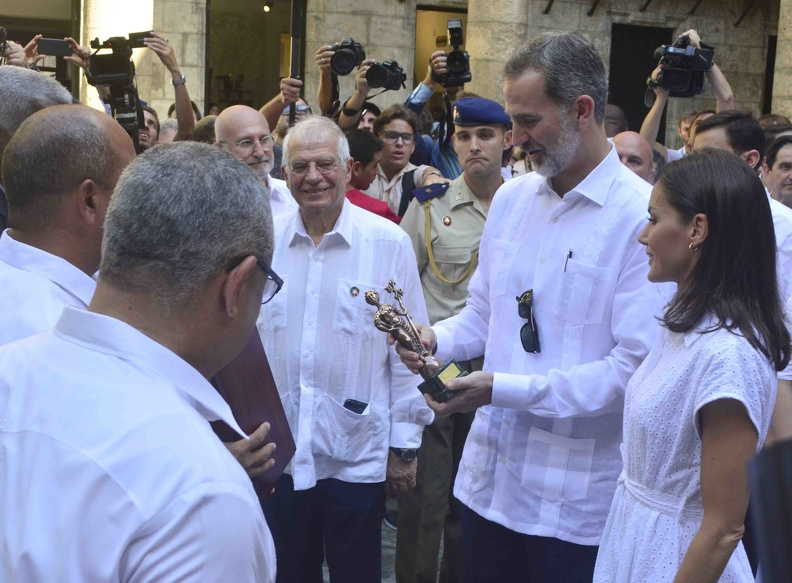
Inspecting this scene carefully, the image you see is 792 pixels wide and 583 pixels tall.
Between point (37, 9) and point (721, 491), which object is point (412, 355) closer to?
point (721, 491)

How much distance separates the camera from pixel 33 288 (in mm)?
2295

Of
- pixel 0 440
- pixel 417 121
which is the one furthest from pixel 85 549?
pixel 417 121

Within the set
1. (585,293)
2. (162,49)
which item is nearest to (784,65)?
(162,49)

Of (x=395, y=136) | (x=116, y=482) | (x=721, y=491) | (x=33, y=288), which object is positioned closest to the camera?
(x=116, y=482)

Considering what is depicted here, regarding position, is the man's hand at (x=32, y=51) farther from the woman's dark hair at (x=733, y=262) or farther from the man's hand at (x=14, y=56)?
the woman's dark hair at (x=733, y=262)

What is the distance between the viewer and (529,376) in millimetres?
3223

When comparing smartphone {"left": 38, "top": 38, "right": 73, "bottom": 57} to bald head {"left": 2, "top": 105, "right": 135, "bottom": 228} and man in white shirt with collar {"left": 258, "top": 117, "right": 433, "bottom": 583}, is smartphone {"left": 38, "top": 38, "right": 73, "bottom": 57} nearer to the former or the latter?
man in white shirt with collar {"left": 258, "top": 117, "right": 433, "bottom": 583}

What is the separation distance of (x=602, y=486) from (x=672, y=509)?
2.10 ft

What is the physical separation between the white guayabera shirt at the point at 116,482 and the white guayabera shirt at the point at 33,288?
670 millimetres

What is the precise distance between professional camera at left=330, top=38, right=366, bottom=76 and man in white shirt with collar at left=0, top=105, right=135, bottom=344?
187 inches

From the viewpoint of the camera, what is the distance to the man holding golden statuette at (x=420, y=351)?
3176 millimetres

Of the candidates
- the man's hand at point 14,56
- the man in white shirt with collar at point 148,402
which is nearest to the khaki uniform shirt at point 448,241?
the man's hand at point 14,56

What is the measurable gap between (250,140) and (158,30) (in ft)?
26.5

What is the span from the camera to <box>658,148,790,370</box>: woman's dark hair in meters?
2.59
